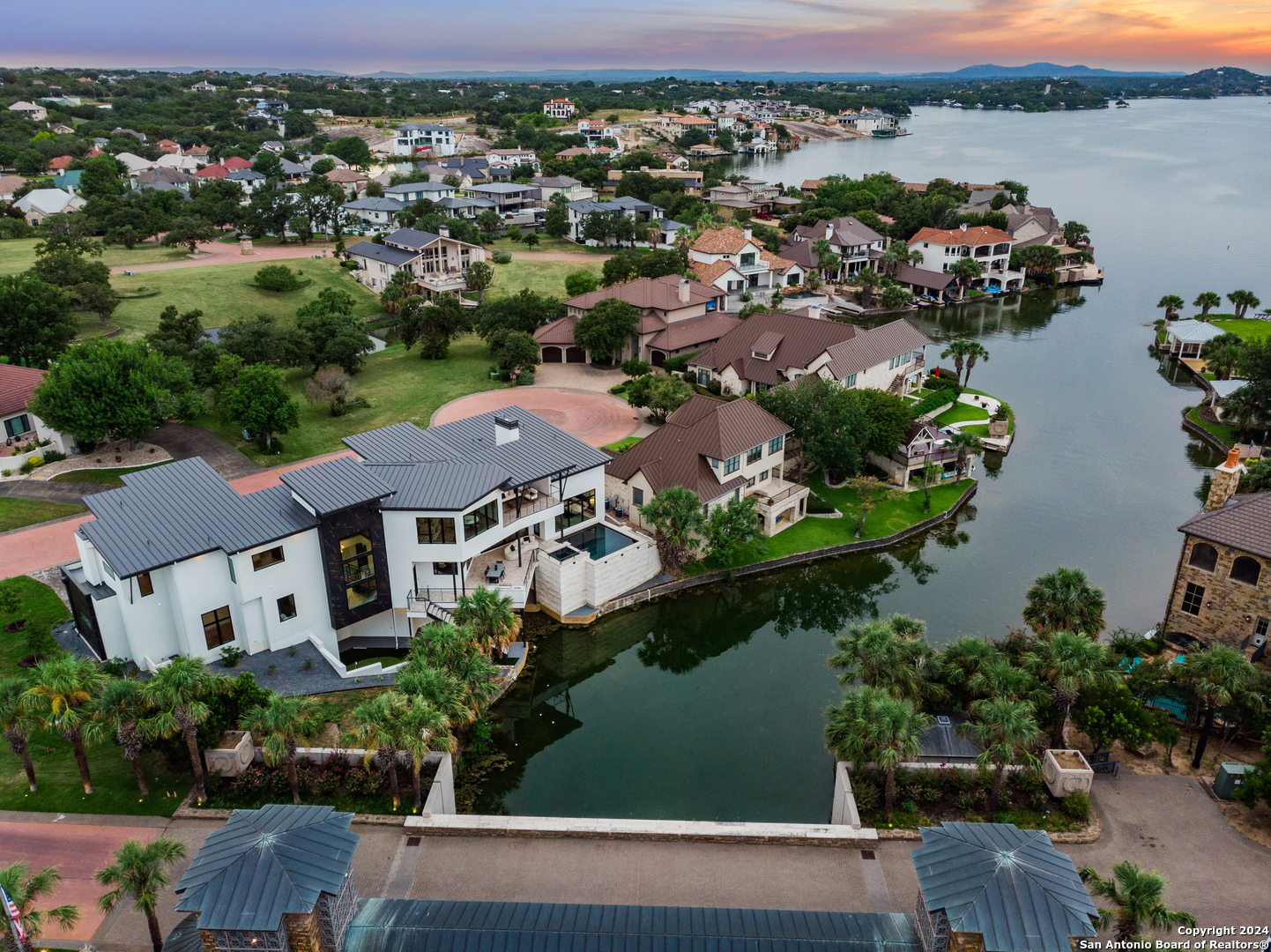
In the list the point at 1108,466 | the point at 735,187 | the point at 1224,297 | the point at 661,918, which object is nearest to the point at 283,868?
the point at 661,918

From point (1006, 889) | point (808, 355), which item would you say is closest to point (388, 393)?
point (808, 355)

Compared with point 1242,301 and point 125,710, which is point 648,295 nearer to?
point 125,710

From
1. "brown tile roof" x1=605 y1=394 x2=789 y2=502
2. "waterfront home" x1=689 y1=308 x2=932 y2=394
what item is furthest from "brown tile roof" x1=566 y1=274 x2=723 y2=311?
"brown tile roof" x1=605 y1=394 x2=789 y2=502

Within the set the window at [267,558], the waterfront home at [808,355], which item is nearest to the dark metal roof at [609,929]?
the window at [267,558]

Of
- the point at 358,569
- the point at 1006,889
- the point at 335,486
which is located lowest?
the point at 358,569

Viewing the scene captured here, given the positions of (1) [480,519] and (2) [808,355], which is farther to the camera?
(2) [808,355]

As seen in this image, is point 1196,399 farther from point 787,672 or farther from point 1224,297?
point 787,672
